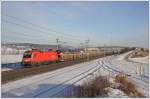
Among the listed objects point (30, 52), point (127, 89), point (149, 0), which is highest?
point (149, 0)

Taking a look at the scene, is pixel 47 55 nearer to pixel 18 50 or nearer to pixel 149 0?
pixel 149 0

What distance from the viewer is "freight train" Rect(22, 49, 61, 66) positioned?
76.2ft

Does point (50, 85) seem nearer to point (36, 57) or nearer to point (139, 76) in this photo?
point (139, 76)

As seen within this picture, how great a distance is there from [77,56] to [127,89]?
36.2 meters

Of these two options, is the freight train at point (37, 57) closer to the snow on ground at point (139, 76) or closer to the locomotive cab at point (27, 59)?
the locomotive cab at point (27, 59)

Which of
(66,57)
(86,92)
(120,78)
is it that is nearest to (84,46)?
(66,57)

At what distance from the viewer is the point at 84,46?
6925cm

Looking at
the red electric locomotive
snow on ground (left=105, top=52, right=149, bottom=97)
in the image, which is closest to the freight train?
the red electric locomotive

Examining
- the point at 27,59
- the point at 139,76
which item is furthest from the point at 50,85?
the point at 27,59

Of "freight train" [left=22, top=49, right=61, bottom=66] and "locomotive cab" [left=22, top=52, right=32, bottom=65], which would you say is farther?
"freight train" [left=22, top=49, right=61, bottom=66]

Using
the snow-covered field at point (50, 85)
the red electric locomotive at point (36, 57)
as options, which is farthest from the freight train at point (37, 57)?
the snow-covered field at point (50, 85)

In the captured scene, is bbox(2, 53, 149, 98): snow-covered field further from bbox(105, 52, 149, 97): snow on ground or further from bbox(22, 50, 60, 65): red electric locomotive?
bbox(22, 50, 60, 65): red electric locomotive

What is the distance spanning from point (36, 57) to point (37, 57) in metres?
0.23

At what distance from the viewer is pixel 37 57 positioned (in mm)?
24344
